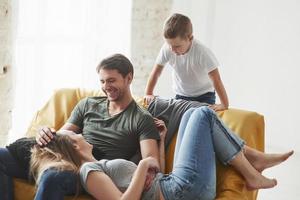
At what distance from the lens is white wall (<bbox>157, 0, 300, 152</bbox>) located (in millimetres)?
4109

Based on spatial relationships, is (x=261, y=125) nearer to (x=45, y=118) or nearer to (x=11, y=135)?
(x=45, y=118)

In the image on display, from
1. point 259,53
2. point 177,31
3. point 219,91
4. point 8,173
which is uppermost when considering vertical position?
point 177,31

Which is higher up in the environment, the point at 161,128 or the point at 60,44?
the point at 60,44

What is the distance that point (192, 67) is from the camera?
2.57 m

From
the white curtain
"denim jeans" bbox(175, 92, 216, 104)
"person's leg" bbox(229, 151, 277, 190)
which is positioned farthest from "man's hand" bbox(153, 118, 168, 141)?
the white curtain

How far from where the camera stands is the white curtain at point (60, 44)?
3686 millimetres

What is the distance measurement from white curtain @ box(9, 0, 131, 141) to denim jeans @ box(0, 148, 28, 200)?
159 centimetres

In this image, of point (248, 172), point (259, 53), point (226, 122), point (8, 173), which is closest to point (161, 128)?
point (226, 122)

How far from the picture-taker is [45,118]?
8.25ft

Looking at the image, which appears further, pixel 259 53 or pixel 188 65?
pixel 259 53

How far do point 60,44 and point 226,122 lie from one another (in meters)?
2.17

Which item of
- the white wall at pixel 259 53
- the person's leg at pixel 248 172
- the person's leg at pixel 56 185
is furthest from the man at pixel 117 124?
the white wall at pixel 259 53

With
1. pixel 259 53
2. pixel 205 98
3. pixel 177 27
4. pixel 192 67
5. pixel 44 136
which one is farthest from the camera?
pixel 259 53

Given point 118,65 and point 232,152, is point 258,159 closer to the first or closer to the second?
point 232,152
